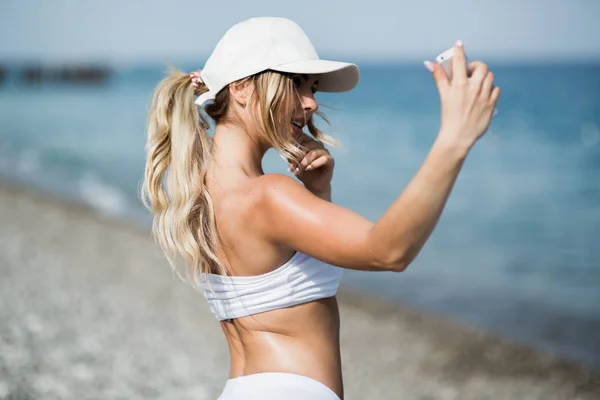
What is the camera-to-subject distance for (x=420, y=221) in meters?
1.84

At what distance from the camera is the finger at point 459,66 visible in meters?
1.79

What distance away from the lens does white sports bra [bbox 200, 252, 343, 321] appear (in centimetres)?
241

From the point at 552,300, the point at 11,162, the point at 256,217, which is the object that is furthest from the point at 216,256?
the point at 11,162

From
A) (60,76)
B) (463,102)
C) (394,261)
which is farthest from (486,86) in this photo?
(60,76)

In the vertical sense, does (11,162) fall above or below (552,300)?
below

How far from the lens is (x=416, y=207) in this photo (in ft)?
5.98

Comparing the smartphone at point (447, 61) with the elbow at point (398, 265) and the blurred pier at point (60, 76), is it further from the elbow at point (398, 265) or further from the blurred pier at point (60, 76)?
the blurred pier at point (60, 76)

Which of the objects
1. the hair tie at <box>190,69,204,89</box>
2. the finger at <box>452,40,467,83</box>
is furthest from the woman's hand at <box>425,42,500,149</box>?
the hair tie at <box>190,69,204,89</box>

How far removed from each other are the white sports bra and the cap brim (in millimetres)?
545

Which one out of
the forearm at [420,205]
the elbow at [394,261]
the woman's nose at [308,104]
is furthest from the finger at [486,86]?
the woman's nose at [308,104]

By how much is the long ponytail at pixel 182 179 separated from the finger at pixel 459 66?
95cm

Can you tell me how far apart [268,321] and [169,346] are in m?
5.29

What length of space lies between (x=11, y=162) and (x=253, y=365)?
2240 centimetres

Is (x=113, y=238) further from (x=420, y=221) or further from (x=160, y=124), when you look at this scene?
(x=420, y=221)
